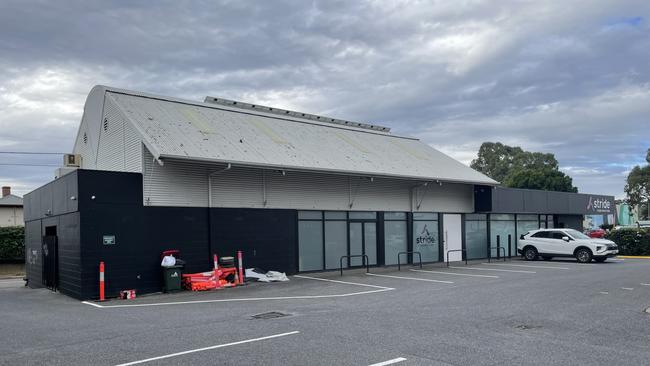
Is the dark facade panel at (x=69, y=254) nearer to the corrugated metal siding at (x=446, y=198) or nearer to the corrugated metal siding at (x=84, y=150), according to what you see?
the corrugated metal siding at (x=84, y=150)

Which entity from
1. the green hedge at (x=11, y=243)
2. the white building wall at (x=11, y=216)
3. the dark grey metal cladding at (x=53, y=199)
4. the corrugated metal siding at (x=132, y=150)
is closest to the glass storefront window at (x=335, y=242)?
the corrugated metal siding at (x=132, y=150)

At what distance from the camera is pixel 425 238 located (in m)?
24.6

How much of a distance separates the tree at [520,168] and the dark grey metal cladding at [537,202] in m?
31.0

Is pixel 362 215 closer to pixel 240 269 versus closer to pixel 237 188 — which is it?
pixel 237 188

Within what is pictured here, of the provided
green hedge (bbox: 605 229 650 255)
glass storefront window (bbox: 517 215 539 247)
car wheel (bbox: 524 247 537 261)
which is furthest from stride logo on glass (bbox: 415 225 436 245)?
green hedge (bbox: 605 229 650 255)

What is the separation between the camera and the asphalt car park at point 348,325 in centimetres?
744

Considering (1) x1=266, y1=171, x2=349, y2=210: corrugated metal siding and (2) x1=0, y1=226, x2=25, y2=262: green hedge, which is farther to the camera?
(2) x1=0, y1=226, x2=25, y2=262: green hedge

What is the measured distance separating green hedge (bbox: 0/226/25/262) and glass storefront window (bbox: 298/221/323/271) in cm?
2126

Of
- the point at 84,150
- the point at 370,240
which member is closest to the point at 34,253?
the point at 84,150

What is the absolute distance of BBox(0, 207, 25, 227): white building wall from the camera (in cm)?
4125

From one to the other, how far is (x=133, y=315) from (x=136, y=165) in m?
6.39

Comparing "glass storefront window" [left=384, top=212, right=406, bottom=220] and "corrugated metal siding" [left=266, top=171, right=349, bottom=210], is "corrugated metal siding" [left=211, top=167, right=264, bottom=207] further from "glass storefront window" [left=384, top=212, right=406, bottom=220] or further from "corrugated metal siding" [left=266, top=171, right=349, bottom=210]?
"glass storefront window" [left=384, top=212, right=406, bottom=220]

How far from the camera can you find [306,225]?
20281 millimetres

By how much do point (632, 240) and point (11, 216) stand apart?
4245cm
